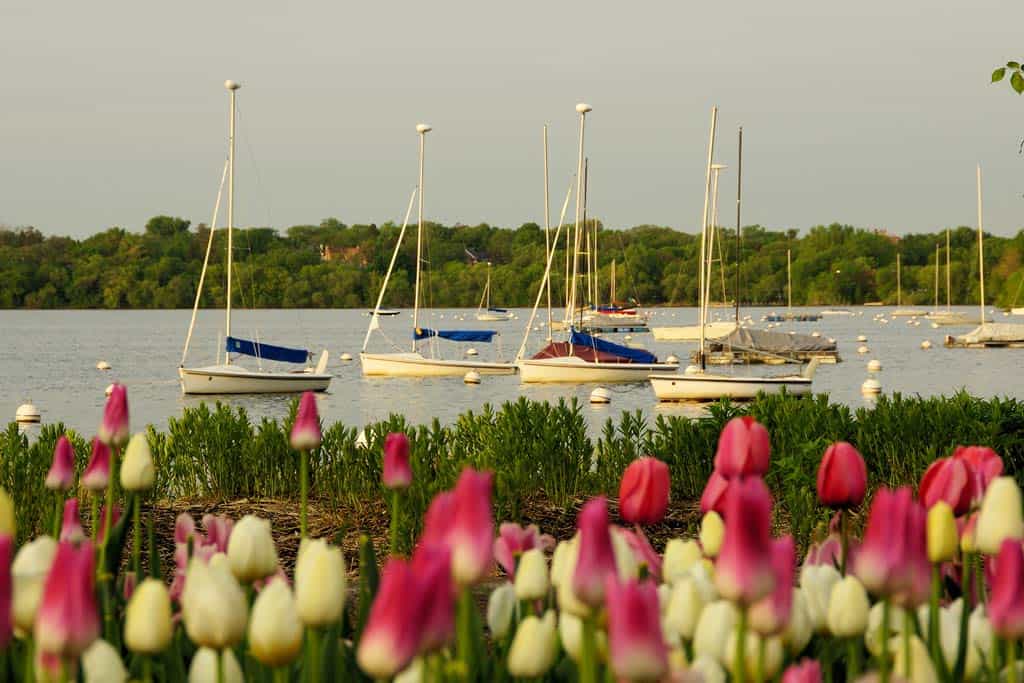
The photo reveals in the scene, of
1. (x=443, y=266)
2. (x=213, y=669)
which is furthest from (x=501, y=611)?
(x=443, y=266)

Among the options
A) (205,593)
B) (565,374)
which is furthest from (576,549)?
(565,374)

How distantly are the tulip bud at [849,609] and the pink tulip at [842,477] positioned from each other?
0.75m

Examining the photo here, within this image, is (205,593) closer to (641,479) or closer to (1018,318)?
(641,479)

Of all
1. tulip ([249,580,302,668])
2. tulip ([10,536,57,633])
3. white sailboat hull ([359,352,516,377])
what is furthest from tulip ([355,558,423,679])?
white sailboat hull ([359,352,516,377])

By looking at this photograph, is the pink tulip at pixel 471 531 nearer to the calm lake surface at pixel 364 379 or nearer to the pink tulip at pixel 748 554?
the pink tulip at pixel 748 554

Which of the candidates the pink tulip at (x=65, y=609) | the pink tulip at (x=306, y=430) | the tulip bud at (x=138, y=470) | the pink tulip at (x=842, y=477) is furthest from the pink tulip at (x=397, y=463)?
the pink tulip at (x=65, y=609)

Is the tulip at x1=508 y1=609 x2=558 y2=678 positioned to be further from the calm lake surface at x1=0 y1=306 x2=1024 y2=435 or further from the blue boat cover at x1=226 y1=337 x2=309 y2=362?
the blue boat cover at x1=226 y1=337 x2=309 y2=362

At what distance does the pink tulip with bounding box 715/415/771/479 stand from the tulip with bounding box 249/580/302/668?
1.32 metres

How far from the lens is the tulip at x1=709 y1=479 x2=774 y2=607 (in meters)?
1.99

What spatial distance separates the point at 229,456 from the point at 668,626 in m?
7.47

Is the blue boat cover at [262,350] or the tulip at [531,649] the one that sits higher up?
the tulip at [531,649]

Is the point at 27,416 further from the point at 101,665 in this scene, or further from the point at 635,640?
the point at 635,640

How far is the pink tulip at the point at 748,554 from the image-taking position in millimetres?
1990

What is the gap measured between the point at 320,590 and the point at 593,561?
430mm
